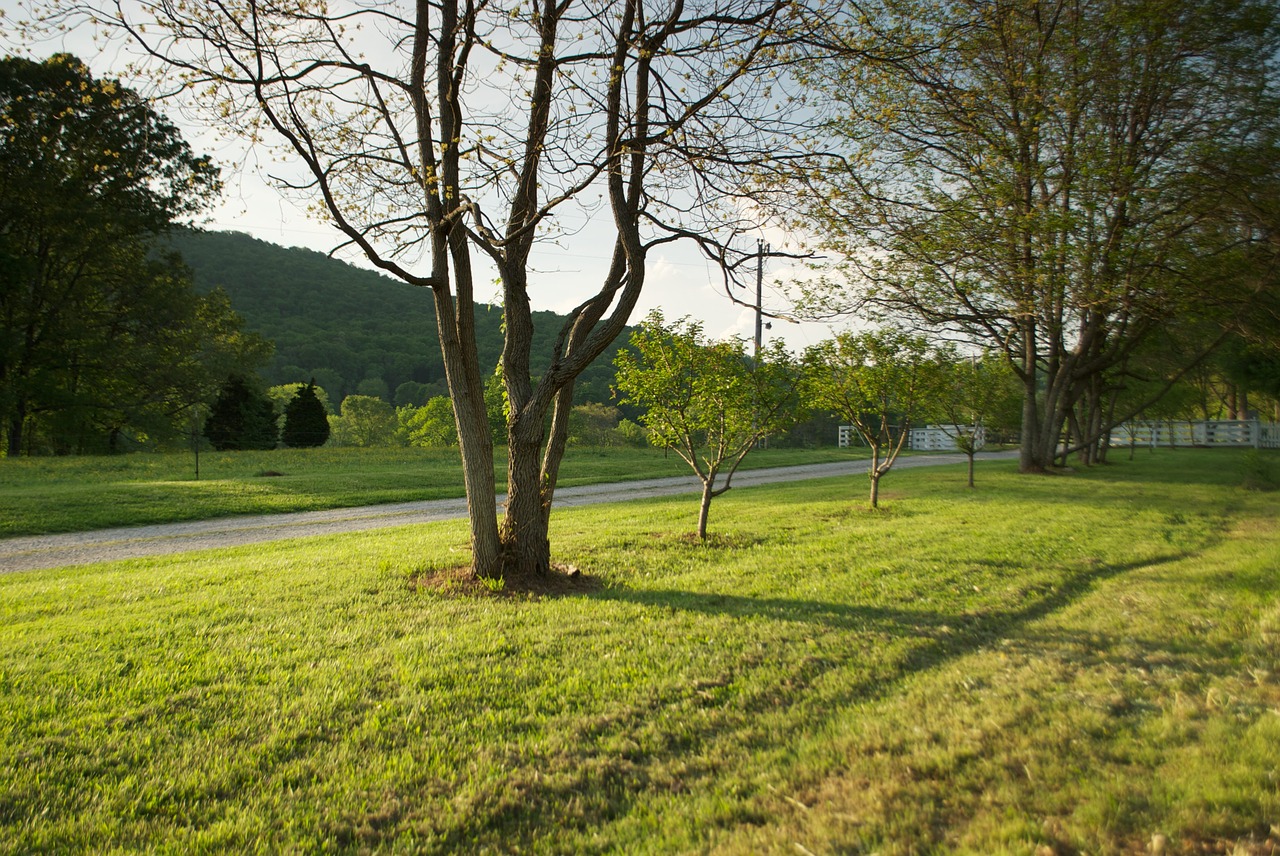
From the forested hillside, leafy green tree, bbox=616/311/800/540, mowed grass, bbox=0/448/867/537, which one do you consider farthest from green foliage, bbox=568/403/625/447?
leafy green tree, bbox=616/311/800/540

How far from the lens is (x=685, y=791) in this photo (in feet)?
10.7

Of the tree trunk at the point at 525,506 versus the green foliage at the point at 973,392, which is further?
the green foliage at the point at 973,392

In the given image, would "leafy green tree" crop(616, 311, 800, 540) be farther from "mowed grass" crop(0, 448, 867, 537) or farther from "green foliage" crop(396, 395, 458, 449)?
"green foliage" crop(396, 395, 458, 449)

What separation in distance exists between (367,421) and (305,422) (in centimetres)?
1011

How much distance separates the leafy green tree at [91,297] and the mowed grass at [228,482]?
7844 mm

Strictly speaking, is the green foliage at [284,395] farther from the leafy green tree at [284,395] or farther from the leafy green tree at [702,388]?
the leafy green tree at [702,388]

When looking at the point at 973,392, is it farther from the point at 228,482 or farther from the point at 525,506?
the point at 228,482

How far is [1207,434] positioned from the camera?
43594 mm

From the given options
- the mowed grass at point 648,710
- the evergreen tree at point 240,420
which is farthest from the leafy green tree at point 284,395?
the mowed grass at point 648,710

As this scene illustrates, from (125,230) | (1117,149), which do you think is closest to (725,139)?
(1117,149)

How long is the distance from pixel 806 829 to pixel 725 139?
5971 millimetres

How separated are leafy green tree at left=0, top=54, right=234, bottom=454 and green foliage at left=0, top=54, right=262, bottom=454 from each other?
0.05 metres

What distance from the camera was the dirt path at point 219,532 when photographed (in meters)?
9.58

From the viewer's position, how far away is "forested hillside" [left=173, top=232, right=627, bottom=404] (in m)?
47.5
